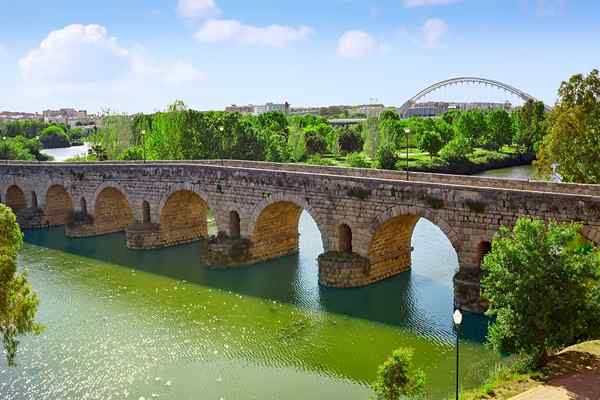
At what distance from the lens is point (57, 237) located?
131 ft

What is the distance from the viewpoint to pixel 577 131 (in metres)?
27.8

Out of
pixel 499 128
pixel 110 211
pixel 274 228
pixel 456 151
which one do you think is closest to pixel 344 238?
pixel 274 228

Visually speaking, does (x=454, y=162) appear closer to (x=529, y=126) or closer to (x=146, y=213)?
(x=529, y=126)

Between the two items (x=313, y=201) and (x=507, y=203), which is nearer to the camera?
(x=507, y=203)

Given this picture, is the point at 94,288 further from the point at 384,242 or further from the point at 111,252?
the point at 384,242

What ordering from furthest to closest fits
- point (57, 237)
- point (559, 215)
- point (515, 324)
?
point (57, 237)
point (559, 215)
point (515, 324)

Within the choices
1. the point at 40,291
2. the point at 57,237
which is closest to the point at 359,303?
the point at 40,291

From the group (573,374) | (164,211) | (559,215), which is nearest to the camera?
(573,374)

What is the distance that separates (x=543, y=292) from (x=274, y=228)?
17838 mm

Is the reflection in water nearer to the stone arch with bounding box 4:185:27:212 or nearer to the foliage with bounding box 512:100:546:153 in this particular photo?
the stone arch with bounding box 4:185:27:212

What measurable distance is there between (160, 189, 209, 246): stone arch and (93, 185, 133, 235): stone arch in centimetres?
487

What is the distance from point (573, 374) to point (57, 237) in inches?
1374

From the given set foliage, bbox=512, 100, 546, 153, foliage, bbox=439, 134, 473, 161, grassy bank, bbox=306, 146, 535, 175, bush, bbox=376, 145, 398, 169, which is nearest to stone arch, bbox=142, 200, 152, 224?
grassy bank, bbox=306, 146, 535, 175

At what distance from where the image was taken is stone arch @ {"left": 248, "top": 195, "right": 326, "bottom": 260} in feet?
94.8
